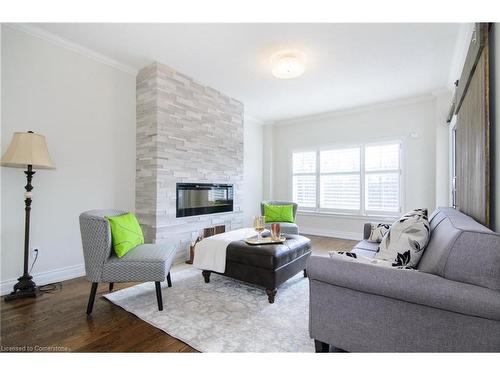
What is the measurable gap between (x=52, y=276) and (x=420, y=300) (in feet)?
11.2

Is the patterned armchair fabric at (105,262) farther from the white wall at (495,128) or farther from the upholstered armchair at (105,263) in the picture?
the white wall at (495,128)

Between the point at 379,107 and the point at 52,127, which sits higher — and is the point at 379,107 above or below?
above

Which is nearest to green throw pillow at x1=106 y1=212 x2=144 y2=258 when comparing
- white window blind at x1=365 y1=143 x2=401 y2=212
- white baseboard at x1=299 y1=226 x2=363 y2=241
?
white baseboard at x1=299 y1=226 x2=363 y2=241

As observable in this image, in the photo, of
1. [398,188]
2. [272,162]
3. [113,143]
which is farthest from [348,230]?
[113,143]

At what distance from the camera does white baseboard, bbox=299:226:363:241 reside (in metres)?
4.95

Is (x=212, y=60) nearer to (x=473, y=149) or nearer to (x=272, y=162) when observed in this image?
(x=473, y=149)

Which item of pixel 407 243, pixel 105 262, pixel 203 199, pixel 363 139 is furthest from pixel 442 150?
pixel 105 262

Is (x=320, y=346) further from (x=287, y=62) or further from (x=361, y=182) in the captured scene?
(x=361, y=182)

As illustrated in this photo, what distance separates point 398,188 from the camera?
4574mm

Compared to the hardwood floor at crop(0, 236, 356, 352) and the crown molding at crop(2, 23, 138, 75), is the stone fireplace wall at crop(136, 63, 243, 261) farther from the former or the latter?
the hardwood floor at crop(0, 236, 356, 352)

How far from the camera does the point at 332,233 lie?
5242 millimetres

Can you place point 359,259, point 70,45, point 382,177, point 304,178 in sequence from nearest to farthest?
point 359,259
point 70,45
point 382,177
point 304,178

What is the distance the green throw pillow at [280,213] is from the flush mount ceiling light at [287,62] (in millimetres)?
2328

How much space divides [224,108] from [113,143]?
1970 millimetres
